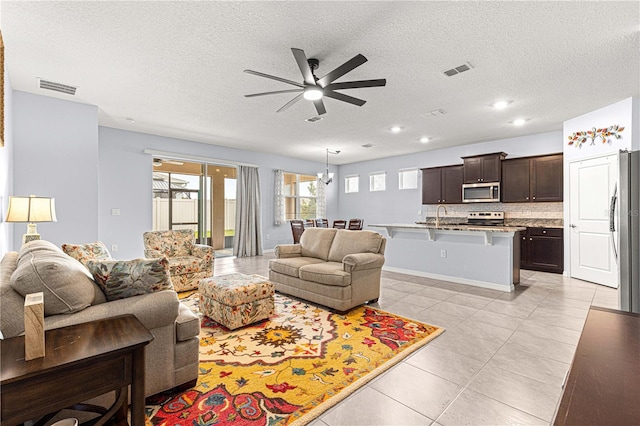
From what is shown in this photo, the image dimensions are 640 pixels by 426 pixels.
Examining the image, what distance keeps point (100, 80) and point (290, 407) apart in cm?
425

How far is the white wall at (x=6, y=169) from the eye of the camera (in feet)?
10.6

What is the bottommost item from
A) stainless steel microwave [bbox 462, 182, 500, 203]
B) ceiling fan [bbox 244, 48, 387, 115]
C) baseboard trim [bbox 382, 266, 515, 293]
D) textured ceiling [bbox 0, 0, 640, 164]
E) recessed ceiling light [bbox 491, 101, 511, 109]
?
baseboard trim [bbox 382, 266, 515, 293]

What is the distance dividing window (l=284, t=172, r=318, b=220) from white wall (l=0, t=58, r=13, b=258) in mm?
5897

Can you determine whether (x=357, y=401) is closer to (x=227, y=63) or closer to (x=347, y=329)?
(x=347, y=329)

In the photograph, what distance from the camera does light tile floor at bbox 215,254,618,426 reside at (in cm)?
175

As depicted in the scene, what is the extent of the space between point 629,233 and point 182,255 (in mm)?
5249

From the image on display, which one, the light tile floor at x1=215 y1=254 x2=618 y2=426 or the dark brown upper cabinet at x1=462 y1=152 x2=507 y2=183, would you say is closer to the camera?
the light tile floor at x1=215 y1=254 x2=618 y2=426

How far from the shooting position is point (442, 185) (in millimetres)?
7418

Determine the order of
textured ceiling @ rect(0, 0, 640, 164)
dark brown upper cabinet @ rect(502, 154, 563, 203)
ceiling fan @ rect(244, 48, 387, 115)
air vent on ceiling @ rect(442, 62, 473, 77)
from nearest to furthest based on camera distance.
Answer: textured ceiling @ rect(0, 0, 640, 164), ceiling fan @ rect(244, 48, 387, 115), air vent on ceiling @ rect(442, 62, 473, 77), dark brown upper cabinet @ rect(502, 154, 563, 203)

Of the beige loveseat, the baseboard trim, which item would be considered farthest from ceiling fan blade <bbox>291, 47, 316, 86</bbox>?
the baseboard trim

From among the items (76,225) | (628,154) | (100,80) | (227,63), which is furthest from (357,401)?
(76,225)

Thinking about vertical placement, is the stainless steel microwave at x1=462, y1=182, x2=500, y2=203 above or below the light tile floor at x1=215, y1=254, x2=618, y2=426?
above

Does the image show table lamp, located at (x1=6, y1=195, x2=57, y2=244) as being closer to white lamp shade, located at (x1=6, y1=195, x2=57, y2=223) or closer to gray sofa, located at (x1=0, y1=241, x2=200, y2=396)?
white lamp shade, located at (x1=6, y1=195, x2=57, y2=223)

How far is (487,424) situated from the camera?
1.65 m
